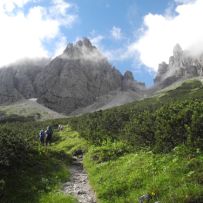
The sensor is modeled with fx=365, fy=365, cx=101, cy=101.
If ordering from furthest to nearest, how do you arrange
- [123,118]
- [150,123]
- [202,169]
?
[123,118] < [150,123] < [202,169]

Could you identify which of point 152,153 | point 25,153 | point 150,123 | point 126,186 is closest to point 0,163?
point 25,153

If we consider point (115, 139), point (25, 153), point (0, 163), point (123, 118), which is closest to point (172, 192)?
point (0, 163)

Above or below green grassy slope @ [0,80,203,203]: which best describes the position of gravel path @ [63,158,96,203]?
below

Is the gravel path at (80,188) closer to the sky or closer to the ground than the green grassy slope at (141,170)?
closer to the ground

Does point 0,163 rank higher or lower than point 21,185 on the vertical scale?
higher

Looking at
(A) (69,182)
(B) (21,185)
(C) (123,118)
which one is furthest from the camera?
(C) (123,118)

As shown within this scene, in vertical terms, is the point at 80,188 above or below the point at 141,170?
below

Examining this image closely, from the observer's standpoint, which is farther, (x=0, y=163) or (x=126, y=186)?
(x=0, y=163)

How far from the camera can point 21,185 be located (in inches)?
859

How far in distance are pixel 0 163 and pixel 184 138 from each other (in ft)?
42.4

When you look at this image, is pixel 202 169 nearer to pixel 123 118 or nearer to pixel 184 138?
pixel 184 138

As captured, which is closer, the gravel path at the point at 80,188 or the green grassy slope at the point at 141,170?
the green grassy slope at the point at 141,170

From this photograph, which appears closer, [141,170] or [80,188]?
[141,170]

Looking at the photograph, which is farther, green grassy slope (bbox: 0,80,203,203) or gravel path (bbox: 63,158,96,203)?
gravel path (bbox: 63,158,96,203)
